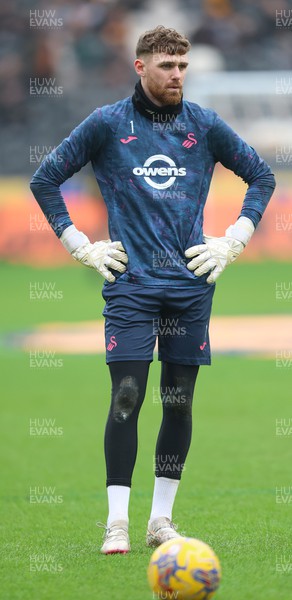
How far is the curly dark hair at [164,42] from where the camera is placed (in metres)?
5.16

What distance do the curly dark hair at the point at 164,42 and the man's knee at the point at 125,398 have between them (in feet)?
5.08

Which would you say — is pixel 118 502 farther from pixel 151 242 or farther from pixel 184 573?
pixel 151 242

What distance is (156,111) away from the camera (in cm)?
527

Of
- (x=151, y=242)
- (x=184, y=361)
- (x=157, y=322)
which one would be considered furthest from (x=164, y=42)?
(x=184, y=361)

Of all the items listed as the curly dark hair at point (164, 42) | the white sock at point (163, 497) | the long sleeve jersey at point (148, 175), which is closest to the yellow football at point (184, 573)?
the white sock at point (163, 497)

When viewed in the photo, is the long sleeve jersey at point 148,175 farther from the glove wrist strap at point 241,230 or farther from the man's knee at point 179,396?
the man's knee at point 179,396

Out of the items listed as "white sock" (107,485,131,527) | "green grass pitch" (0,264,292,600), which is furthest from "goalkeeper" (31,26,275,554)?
"green grass pitch" (0,264,292,600)

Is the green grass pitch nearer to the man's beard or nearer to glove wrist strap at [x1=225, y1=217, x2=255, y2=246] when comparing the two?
glove wrist strap at [x1=225, y1=217, x2=255, y2=246]

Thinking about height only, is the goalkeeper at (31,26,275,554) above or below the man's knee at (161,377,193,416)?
above

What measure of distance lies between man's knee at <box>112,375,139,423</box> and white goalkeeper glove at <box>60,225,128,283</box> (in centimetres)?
50

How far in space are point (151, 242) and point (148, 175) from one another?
0.32 metres

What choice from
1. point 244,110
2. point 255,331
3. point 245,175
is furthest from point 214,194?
point 245,175

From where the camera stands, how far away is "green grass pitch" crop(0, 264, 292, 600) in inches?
183

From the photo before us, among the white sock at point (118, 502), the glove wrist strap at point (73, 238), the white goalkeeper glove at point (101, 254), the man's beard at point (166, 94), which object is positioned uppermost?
the man's beard at point (166, 94)
